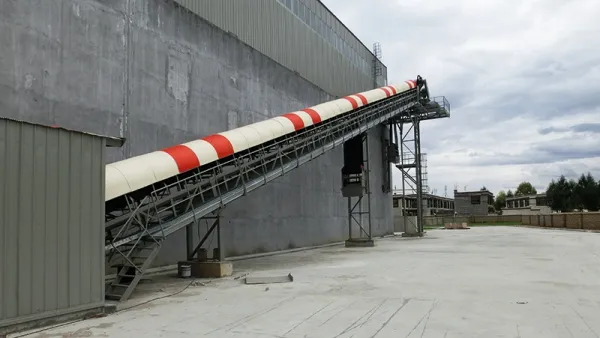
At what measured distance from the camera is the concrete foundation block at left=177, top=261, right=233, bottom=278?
1345 cm

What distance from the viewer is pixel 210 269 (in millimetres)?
13508

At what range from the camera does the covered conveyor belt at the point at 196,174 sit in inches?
421

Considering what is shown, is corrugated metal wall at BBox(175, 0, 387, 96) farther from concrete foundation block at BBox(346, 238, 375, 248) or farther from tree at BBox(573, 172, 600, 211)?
tree at BBox(573, 172, 600, 211)

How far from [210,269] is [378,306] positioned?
20.0 feet

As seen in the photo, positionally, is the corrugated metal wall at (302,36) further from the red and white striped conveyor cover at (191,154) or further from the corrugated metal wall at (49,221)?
the corrugated metal wall at (49,221)

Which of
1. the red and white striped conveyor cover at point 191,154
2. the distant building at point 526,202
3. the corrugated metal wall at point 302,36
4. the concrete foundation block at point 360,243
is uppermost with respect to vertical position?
the corrugated metal wall at point 302,36

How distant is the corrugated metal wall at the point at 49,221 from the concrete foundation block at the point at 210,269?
205 inches

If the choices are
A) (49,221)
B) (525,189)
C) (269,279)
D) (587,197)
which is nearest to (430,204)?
(587,197)

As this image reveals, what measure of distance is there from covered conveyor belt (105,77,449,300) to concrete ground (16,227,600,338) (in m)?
1.31

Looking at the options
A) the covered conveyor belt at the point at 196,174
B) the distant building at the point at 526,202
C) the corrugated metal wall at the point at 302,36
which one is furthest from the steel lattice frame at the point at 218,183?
the distant building at the point at 526,202

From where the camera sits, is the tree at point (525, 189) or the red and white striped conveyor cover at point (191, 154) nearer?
the red and white striped conveyor cover at point (191, 154)

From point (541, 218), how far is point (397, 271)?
176 feet

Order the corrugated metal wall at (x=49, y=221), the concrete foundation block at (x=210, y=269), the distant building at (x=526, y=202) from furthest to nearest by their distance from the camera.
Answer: the distant building at (x=526, y=202)
the concrete foundation block at (x=210, y=269)
the corrugated metal wall at (x=49, y=221)

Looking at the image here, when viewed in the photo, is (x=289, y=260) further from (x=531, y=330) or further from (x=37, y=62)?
(x=531, y=330)
